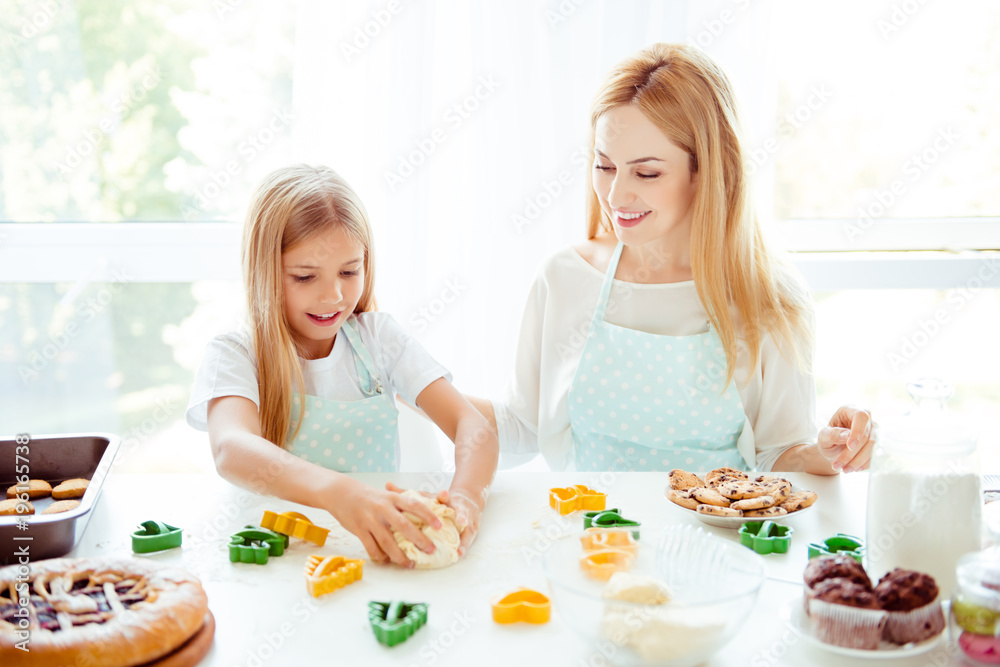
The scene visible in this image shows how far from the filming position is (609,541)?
3.01ft

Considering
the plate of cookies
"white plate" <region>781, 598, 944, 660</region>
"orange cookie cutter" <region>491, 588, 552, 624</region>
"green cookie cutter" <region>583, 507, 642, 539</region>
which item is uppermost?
the plate of cookies

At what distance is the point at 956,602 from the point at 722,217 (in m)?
0.94

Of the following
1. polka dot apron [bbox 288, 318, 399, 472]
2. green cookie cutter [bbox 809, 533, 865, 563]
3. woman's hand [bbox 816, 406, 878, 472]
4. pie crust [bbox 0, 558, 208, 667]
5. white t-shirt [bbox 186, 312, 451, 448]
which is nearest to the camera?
pie crust [bbox 0, 558, 208, 667]

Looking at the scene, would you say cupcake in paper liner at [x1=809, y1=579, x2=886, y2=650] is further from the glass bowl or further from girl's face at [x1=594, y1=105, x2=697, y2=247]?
girl's face at [x1=594, y1=105, x2=697, y2=247]

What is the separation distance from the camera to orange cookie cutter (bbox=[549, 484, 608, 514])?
45.5 inches

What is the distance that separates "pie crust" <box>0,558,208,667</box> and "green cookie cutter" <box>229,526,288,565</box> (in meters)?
0.12

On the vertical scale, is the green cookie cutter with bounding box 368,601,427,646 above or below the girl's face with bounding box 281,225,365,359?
below

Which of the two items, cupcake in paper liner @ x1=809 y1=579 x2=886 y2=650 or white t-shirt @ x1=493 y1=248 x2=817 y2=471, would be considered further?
white t-shirt @ x1=493 y1=248 x2=817 y2=471

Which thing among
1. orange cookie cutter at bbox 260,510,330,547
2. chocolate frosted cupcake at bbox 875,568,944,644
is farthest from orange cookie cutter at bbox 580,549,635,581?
orange cookie cutter at bbox 260,510,330,547

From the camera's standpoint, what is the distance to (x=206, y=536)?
3.59 ft

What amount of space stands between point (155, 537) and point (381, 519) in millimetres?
294

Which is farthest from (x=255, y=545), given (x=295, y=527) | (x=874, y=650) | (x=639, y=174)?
(x=639, y=174)

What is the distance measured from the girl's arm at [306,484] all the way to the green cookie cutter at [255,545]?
8cm

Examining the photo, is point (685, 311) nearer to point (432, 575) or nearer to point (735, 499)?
point (735, 499)
